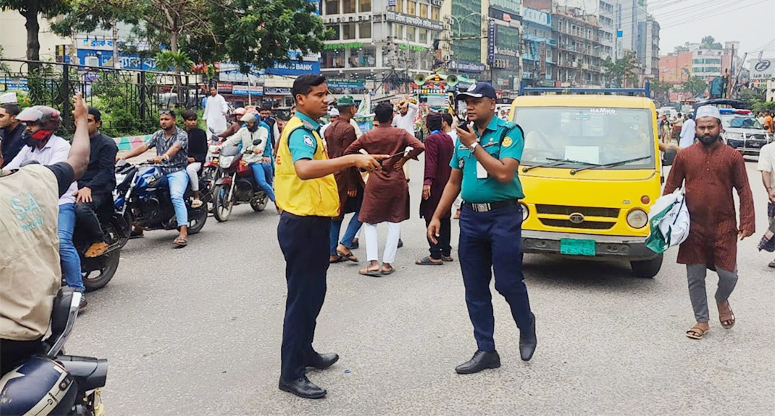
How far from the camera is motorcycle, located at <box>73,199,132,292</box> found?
259 inches

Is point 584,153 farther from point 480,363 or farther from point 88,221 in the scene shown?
point 88,221

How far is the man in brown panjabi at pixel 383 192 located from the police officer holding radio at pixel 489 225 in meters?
2.73

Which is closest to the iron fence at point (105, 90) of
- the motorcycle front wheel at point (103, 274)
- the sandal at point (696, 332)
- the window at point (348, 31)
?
the motorcycle front wheel at point (103, 274)

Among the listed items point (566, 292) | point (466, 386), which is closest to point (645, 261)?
point (566, 292)

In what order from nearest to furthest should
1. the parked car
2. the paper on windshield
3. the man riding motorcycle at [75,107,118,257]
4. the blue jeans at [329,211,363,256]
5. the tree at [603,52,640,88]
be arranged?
the man riding motorcycle at [75,107,118,257] < the paper on windshield < the blue jeans at [329,211,363,256] < the parked car < the tree at [603,52,640,88]

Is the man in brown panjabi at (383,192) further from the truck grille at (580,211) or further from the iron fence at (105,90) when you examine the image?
the iron fence at (105,90)

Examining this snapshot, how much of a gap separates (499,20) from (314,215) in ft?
341

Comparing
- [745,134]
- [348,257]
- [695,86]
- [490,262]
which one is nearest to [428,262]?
[348,257]

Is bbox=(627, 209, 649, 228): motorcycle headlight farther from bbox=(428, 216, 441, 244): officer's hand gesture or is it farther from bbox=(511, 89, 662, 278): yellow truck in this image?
bbox=(428, 216, 441, 244): officer's hand gesture

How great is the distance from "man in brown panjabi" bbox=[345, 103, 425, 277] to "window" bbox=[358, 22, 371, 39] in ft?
242

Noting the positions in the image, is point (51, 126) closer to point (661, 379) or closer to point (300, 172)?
point (300, 172)

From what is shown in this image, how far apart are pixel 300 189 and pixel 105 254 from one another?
3360mm

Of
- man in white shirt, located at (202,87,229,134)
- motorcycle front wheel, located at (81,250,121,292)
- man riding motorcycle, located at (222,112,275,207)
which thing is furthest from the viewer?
man in white shirt, located at (202,87,229,134)

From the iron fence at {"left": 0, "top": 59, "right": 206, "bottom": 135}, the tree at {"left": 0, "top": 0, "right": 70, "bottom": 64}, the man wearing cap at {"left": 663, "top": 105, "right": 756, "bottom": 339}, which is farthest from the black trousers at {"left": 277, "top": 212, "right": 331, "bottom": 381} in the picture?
the tree at {"left": 0, "top": 0, "right": 70, "bottom": 64}
